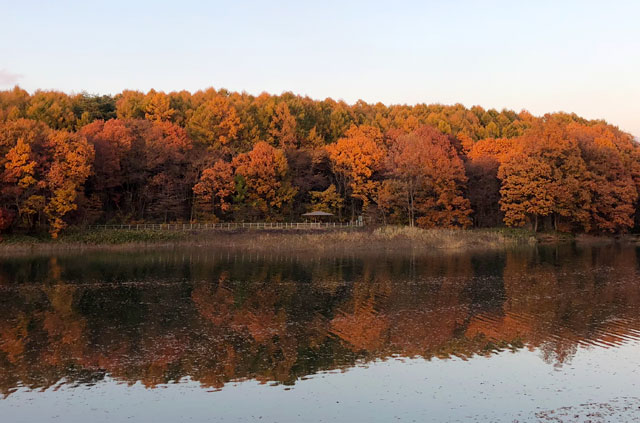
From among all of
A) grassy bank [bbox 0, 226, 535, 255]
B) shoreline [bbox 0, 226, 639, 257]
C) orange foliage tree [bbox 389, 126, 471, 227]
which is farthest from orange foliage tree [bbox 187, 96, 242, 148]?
orange foliage tree [bbox 389, 126, 471, 227]

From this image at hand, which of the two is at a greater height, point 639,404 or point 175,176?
point 175,176

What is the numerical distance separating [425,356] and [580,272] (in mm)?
22863

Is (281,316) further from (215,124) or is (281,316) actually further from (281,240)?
(215,124)

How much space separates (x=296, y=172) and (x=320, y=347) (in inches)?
2177

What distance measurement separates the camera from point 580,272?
119ft

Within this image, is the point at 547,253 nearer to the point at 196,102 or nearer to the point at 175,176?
the point at 175,176

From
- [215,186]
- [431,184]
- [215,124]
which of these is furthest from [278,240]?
Result: [215,124]

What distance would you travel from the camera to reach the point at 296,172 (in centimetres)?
7288

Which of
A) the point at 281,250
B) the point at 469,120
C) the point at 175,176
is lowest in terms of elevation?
the point at 281,250

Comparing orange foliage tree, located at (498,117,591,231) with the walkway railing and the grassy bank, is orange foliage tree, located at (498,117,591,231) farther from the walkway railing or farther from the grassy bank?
the walkway railing

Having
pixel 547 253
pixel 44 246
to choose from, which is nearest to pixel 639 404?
pixel 547 253

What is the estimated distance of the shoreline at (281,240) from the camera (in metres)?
51.8

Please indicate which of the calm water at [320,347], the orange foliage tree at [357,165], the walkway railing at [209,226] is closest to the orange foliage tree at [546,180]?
the orange foliage tree at [357,165]

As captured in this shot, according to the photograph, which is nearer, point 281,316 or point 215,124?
point 281,316
